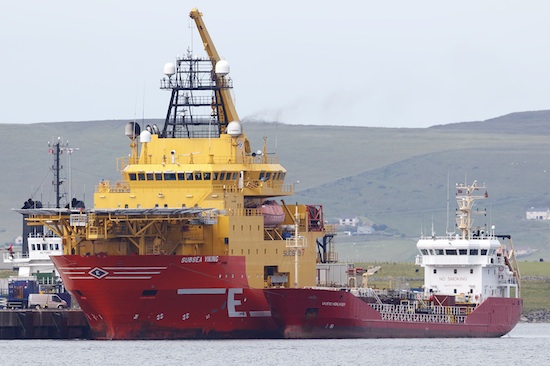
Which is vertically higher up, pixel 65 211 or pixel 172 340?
pixel 65 211

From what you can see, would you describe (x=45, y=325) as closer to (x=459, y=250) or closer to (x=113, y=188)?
(x=113, y=188)

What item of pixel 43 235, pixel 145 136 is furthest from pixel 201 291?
pixel 43 235

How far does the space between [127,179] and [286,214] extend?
28.2 ft

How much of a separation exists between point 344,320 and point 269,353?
942 centimetres

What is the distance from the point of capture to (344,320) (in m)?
76.3

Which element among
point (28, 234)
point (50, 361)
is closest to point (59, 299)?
point (28, 234)

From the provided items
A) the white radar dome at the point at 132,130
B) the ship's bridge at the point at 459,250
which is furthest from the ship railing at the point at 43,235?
the ship's bridge at the point at 459,250

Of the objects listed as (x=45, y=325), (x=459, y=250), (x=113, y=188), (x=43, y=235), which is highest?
(x=113, y=188)

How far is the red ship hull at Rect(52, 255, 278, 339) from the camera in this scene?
71188 millimetres

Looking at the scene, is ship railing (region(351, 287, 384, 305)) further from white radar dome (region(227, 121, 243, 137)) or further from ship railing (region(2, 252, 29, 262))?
ship railing (region(2, 252, 29, 262))

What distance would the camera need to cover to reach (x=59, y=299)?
8281 centimetres

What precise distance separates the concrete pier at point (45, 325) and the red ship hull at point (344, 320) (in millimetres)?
10755

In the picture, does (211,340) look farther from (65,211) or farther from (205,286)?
(65,211)

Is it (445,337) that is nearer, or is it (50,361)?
(50,361)
